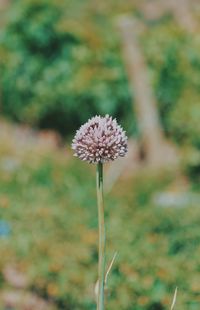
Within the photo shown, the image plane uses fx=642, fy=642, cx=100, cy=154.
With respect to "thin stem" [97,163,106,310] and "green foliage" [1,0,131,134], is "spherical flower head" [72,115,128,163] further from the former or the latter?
"green foliage" [1,0,131,134]

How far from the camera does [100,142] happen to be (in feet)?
5.82

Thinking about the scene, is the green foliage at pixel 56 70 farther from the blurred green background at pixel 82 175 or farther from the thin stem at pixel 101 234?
the thin stem at pixel 101 234

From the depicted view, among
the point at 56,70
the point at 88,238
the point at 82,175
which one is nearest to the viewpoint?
the point at 88,238

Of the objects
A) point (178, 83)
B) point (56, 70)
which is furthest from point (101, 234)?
point (56, 70)

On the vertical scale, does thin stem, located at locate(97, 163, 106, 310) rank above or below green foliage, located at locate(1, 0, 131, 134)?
below

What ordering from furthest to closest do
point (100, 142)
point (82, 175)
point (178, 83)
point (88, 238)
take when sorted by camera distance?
point (178, 83), point (82, 175), point (88, 238), point (100, 142)

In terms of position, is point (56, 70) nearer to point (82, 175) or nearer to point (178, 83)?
point (178, 83)

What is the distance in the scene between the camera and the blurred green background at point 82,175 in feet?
11.7

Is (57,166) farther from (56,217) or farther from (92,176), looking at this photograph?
(56,217)

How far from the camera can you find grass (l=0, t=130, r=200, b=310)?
3365mm

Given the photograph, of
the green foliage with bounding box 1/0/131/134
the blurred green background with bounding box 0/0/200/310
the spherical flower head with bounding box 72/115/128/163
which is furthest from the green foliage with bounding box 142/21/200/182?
the spherical flower head with bounding box 72/115/128/163

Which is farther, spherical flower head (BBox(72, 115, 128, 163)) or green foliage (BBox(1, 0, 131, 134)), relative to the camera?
green foliage (BBox(1, 0, 131, 134))

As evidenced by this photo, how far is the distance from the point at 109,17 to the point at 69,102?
11.0 feet

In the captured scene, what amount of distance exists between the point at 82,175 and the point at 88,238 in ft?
9.02
